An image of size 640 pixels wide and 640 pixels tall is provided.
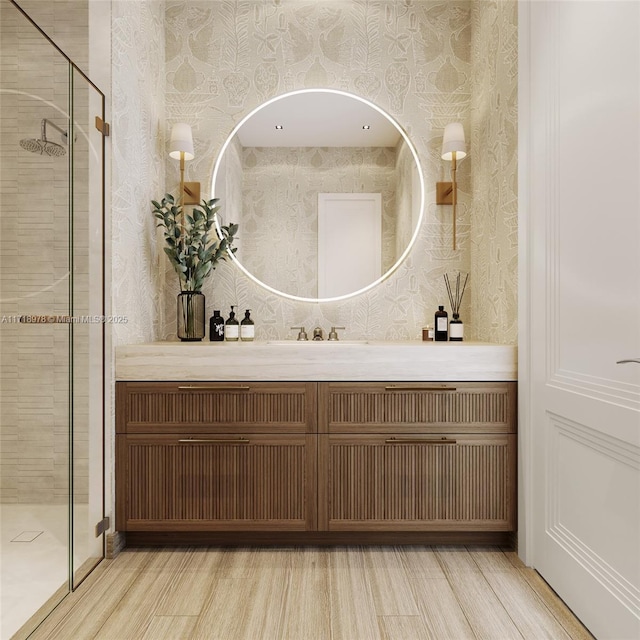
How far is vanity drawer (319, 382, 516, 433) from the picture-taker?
2064 millimetres

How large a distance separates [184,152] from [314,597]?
214cm

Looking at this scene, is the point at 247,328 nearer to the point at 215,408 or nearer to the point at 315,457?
the point at 215,408

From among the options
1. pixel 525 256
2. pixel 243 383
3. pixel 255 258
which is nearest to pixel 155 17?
pixel 255 258

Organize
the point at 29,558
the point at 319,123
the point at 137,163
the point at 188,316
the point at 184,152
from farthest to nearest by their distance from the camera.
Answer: the point at 319,123 < the point at 184,152 < the point at 188,316 < the point at 137,163 < the point at 29,558

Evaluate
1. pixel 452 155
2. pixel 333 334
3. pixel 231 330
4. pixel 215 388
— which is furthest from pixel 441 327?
pixel 215 388

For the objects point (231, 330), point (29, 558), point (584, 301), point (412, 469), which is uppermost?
point (584, 301)

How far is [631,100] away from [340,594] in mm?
1788

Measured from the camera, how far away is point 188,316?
249 centimetres

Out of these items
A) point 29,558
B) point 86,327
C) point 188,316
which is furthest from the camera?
point 188,316

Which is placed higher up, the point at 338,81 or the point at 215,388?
the point at 338,81

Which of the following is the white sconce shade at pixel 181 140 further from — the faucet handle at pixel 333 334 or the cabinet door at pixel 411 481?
the cabinet door at pixel 411 481

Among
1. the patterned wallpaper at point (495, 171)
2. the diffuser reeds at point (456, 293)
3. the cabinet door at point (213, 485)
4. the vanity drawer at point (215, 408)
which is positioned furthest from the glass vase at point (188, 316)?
the patterned wallpaper at point (495, 171)

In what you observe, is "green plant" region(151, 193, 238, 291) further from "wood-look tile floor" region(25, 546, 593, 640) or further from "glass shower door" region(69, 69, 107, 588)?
"wood-look tile floor" region(25, 546, 593, 640)

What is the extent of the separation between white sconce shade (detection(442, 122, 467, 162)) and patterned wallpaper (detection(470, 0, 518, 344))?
0.08 metres
